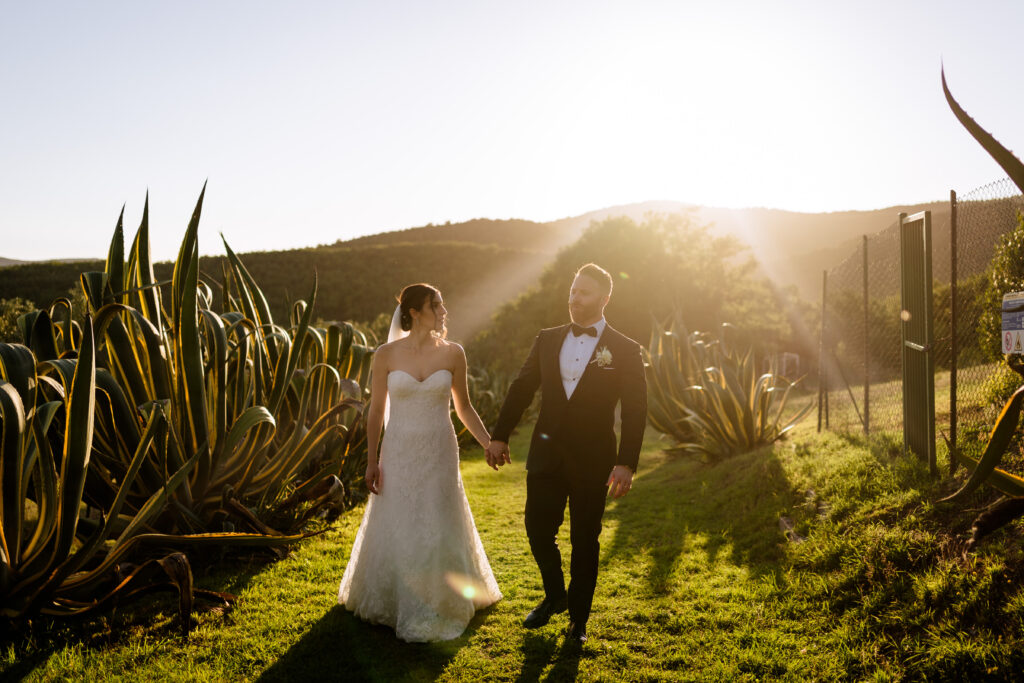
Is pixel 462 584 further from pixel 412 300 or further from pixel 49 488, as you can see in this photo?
pixel 49 488

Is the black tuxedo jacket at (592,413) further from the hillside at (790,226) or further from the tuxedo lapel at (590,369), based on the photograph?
the hillside at (790,226)

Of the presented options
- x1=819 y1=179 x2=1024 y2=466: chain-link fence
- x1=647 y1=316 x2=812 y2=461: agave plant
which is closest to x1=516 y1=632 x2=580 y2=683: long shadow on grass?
x1=819 y1=179 x2=1024 y2=466: chain-link fence

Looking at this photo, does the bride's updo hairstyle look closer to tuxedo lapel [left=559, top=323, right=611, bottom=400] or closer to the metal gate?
tuxedo lapel [left=559, top=323, right=611, bottom=400]

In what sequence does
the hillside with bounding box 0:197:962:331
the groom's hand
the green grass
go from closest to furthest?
the green grass → the groom's hand → the hillside with bounding box 0:197:962:331

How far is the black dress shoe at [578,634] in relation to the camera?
11.4 ft

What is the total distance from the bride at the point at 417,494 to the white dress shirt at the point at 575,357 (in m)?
0.54

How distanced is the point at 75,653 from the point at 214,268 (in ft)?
169

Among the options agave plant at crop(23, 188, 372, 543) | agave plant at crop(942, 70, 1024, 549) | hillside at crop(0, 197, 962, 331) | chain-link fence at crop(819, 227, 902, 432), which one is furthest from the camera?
hillside at crop(0, 197, 962, 331)

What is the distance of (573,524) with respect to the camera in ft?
11.6

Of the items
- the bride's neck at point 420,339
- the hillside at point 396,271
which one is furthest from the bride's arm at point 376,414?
the hillside at point 396,271

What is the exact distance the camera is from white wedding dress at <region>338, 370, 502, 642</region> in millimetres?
3557

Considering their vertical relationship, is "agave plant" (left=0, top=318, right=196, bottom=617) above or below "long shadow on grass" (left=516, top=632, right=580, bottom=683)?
above

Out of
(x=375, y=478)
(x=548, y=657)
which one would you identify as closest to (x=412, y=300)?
(x=375, y=478)

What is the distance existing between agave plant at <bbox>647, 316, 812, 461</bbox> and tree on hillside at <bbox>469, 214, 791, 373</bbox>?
10543 mm
